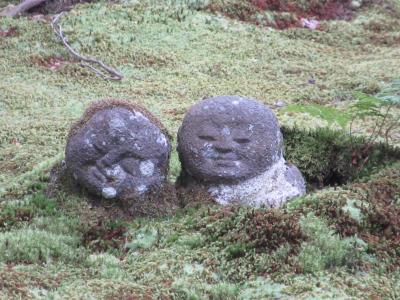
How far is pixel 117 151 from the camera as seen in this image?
14.6 ft

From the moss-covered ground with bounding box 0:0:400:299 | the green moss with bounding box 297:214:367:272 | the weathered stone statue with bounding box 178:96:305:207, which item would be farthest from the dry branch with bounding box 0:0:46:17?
the green moss with bounding box 297:214:367:272

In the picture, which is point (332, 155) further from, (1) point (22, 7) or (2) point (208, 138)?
(1) point (22, 7)

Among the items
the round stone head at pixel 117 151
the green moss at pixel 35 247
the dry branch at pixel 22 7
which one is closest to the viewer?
the green moss at pixel 35 247

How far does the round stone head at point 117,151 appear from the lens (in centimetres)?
445

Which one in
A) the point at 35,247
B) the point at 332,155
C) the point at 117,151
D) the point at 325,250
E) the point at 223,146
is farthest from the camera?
the point at 332,155

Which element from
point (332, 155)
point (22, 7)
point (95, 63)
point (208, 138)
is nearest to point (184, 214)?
point (208, 138)

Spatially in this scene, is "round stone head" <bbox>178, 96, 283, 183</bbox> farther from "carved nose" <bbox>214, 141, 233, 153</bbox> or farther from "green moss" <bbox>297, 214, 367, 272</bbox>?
"green moss" <bbox>297, 214, 367, 272</bbox>

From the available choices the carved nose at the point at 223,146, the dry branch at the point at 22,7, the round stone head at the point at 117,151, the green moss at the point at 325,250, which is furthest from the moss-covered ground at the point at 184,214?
the dry branch at the point at 22,7

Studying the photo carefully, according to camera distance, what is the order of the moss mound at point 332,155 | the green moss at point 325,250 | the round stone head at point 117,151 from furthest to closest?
the moss mound at point 332,155 → the round stone head at point 117,151 → the green moss at point 325,250

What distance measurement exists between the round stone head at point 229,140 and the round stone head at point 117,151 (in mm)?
259

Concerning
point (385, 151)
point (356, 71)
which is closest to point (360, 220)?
point (385, 151)

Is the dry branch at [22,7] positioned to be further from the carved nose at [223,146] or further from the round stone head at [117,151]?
the carved nose at [223,146]

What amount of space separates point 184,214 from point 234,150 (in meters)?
0.60

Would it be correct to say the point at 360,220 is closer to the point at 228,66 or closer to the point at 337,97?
the point at 337,97
